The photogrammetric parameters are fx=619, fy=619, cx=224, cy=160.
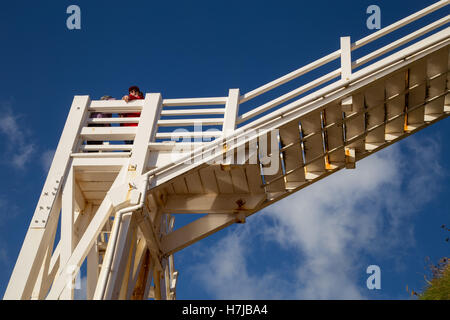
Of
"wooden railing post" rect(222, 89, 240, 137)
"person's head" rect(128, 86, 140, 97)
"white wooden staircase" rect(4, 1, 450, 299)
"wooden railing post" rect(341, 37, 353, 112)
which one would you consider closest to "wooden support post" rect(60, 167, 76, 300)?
"white wooden staircase" rect(4, 1, 450, 299)

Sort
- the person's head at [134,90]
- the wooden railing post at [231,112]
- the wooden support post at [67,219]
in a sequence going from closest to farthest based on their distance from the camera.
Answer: the wooden support post at [67,219], the wooden railing post at [231,112], the person's head at [134,90]

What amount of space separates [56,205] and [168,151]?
1991 mm

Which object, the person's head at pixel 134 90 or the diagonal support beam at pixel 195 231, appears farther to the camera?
the person's head at pixel 134 90

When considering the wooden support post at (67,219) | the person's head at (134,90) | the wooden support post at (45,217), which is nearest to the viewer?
the wooden support post at (45,217)

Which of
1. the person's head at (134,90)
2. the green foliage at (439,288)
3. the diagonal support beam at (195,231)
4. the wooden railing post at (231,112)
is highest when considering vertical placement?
the person's head at (134,90)

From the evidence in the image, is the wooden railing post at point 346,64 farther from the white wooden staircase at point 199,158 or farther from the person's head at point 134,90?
the person's head at point 134,90

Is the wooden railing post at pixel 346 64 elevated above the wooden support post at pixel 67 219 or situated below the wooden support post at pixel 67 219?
above

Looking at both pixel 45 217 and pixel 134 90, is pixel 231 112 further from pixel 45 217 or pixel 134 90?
pixel 45 217

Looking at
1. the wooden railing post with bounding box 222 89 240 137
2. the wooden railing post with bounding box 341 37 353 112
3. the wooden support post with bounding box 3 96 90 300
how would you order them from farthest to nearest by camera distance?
the wooden railing post with bounding box 222 89 240 137
the wooden railing post with bounding box 341 37 353 112
the wooden support post with bounding box 3 96 90 300

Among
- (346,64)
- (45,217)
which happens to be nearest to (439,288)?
(346,64)

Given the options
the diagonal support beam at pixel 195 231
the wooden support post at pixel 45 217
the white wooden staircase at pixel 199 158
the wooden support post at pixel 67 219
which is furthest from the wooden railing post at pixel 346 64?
the wooden support post at pixel 67 219

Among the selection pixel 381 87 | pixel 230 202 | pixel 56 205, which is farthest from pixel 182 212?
pixel 381 87

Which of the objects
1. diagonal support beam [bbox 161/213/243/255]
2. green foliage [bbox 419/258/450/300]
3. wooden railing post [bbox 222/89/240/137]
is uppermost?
wooden railing post [bbox 222/89/240/137]

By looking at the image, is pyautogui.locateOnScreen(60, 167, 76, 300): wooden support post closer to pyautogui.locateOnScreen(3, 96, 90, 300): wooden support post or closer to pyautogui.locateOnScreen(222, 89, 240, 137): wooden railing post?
pyautogui.locateOnScreen(3, 96, 90, 300): wooden support post
